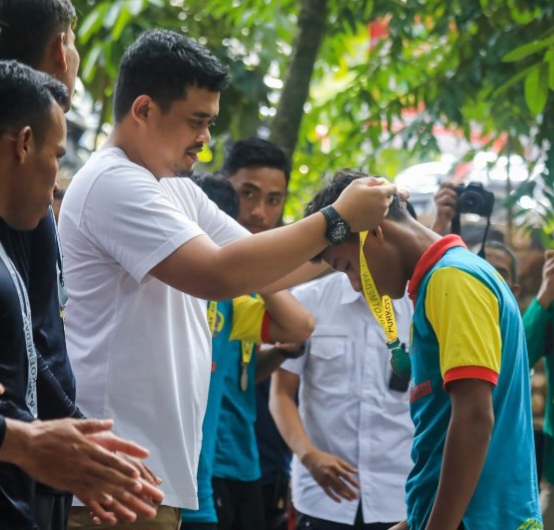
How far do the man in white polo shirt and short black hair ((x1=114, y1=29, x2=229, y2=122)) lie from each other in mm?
144

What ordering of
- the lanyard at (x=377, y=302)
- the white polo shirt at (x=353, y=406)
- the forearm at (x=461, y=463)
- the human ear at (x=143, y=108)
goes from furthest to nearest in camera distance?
the white polo shirt at (x=353, y=406)
the human ear at (x=143, y=108)
the lanyard at (x=377, y=302)
the forearm at (x=461, y=463)

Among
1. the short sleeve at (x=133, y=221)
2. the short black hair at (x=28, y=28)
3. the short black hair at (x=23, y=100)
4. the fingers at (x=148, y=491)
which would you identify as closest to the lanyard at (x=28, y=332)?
the short black hair at (x=23, y=100)

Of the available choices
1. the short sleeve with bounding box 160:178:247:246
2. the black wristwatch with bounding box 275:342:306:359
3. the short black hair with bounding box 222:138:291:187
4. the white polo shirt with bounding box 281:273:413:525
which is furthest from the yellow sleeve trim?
the short black hair with bounding box 222:138:291:187

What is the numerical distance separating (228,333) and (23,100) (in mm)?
2294

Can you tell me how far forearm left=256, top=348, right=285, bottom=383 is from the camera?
5312mm

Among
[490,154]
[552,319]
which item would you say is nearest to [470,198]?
[552,319]

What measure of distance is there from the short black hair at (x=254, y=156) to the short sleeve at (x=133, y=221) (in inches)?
97.9

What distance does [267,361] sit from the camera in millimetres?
5367

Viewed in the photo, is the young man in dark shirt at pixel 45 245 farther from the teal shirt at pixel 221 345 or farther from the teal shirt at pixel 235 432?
the teal shirt at pixel 235 432

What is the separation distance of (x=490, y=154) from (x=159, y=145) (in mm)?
5375

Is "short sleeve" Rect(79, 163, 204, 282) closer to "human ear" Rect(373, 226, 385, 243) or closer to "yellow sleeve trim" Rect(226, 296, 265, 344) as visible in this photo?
"human ear" Rect(373, 226, 385, 243)

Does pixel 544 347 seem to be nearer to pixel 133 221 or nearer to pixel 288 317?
pixel 288 317

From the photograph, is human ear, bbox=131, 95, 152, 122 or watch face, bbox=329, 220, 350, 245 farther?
human ear, bbox=131, 95, 152, 122

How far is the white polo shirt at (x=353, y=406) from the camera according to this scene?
5000 millimetres
